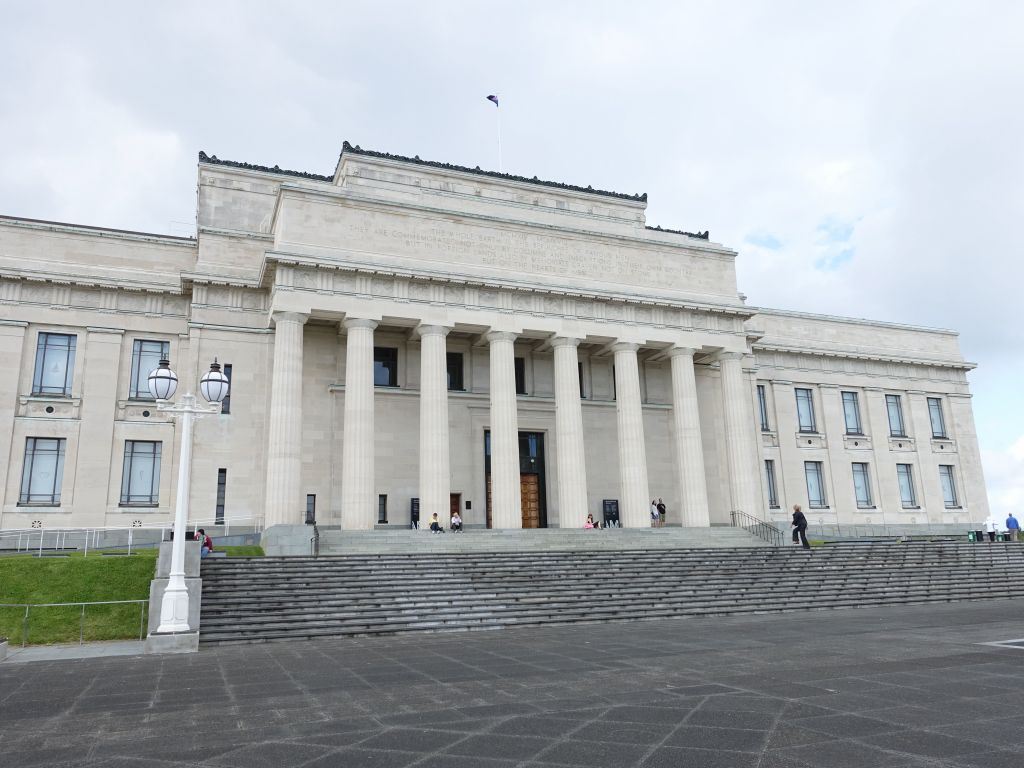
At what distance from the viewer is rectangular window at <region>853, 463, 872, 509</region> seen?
164ft

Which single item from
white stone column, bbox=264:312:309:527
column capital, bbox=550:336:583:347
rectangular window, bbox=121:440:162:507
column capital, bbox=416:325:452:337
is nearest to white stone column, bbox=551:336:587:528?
column capital, bbox=550:336:583:347

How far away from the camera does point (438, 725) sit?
8.76 m

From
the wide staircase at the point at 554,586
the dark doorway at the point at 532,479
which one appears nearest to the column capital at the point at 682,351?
the dark doorway at the point at 532,479

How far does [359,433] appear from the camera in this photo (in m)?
32.5

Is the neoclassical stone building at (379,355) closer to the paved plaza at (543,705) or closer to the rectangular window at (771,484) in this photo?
the rectangular window at (771,484)

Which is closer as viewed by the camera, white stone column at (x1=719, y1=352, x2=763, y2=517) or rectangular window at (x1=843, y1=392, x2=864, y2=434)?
white stone column at (x1=719, y1=352, x2=763, y2=517)

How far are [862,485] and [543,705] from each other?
1844 inches

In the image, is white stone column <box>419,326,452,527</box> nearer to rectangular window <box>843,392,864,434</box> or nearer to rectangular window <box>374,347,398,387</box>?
rectangular window <box>374,347,398,387</box>

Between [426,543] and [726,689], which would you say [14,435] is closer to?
[426,543]

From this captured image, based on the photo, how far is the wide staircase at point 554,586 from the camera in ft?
68.5

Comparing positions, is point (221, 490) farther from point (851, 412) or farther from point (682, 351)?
point (851, 412)

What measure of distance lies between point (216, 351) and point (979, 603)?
32604 millimetres

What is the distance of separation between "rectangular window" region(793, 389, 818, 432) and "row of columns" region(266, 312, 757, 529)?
10.7 metres

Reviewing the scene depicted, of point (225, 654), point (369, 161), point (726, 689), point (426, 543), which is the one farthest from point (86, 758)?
point (369, 161)
